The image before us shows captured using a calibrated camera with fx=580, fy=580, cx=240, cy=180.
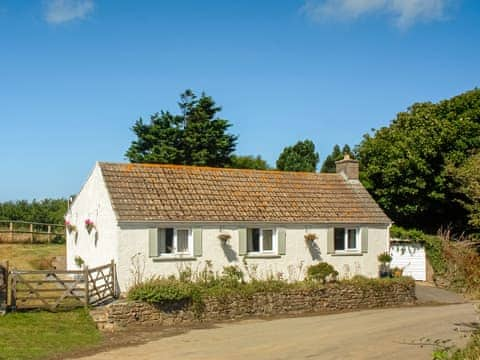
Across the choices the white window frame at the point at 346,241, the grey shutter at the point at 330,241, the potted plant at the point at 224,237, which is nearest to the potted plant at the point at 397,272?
the white window frame at the point at 346,241

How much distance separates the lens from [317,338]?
18.5m

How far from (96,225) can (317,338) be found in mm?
11481

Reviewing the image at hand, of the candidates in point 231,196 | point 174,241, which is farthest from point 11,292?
point 231,196

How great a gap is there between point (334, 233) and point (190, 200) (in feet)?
24.5

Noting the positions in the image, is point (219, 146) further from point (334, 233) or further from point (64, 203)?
point (334, 233)

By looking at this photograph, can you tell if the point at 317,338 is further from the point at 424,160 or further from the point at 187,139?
the point at 187,139

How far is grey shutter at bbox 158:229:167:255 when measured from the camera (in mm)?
24078

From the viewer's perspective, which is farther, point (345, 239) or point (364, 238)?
point (364, 238)

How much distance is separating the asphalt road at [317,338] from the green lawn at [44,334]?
1551mm

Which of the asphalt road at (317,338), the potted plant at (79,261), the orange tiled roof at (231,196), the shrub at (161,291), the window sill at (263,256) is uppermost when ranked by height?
the orange tiled roof at (231,196)

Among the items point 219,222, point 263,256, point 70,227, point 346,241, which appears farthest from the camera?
point 70,227

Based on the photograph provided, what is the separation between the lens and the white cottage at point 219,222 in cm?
2367

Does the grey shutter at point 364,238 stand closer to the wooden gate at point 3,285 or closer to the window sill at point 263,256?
the window sill at point 263,256

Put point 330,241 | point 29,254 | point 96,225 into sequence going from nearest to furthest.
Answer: point 96,225, point 330,241, point 29,254
